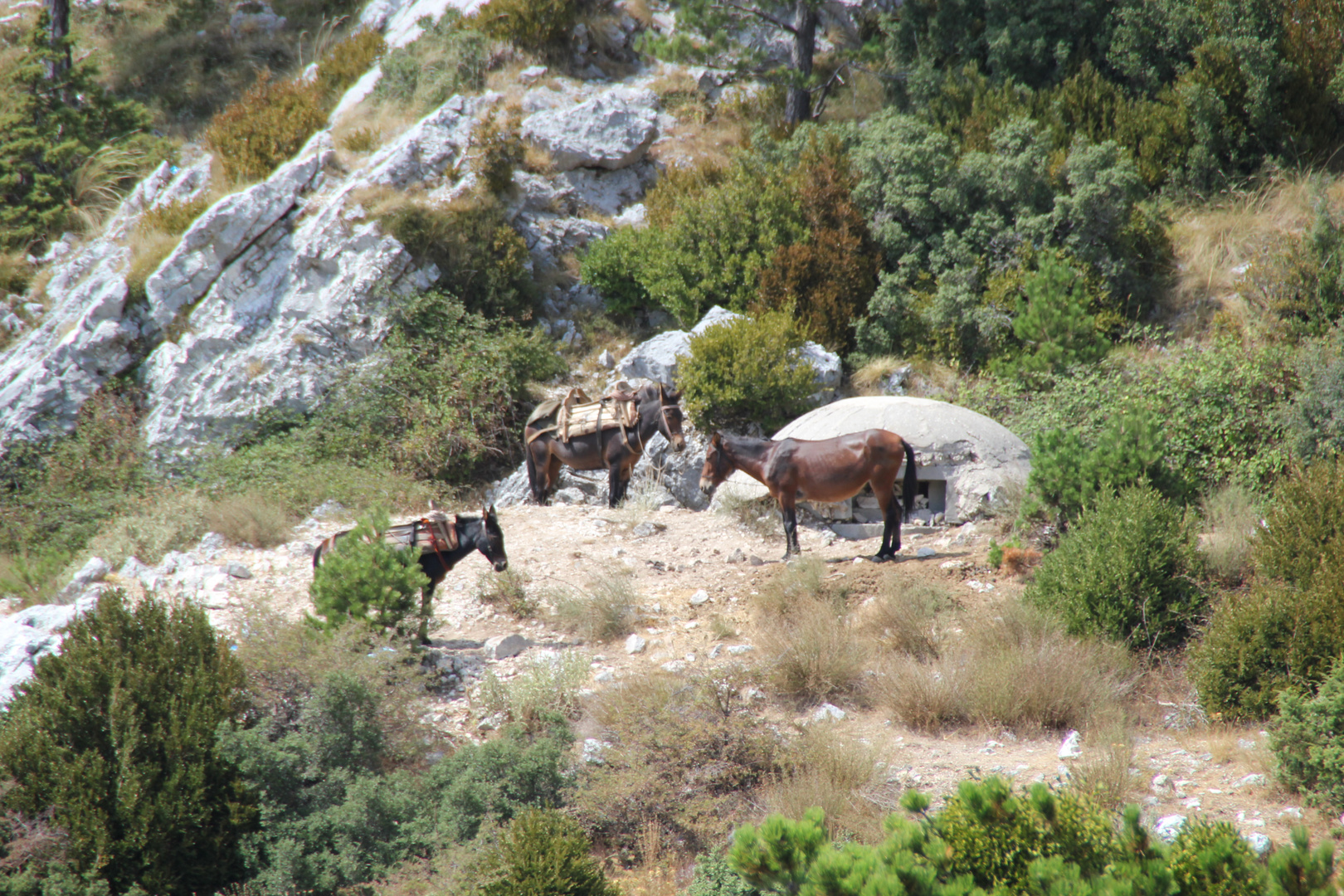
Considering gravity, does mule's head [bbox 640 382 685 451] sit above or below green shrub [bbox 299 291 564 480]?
above

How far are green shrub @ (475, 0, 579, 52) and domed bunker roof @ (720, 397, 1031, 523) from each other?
13041 mm

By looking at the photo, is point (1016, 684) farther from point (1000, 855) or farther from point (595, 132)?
point (595, 132)

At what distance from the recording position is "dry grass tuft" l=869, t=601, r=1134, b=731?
607 centimetres

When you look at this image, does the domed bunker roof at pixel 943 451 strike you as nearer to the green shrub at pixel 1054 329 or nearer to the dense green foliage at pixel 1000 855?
the green shrub at pixel 1054 329

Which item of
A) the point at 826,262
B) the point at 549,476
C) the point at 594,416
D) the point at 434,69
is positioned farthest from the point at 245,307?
the point at 826,262

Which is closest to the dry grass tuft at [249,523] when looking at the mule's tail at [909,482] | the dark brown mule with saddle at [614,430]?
the dark brown mule with saddle at [614,430]

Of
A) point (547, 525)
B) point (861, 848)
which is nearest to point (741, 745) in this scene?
point (861, 848)

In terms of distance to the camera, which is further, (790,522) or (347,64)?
(347,64)

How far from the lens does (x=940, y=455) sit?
1004 centimetres

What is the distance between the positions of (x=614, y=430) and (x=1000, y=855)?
834cm

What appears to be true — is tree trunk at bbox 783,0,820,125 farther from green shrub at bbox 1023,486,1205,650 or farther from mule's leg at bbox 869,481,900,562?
green shrub at bbox 1023,486,1205,650

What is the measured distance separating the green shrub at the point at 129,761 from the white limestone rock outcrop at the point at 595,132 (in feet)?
45.1

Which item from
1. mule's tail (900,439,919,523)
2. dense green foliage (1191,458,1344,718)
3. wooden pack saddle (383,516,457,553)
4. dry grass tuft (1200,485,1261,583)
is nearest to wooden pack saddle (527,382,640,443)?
mule's tail (900,439,919,523)

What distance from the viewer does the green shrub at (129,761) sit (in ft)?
15.5
